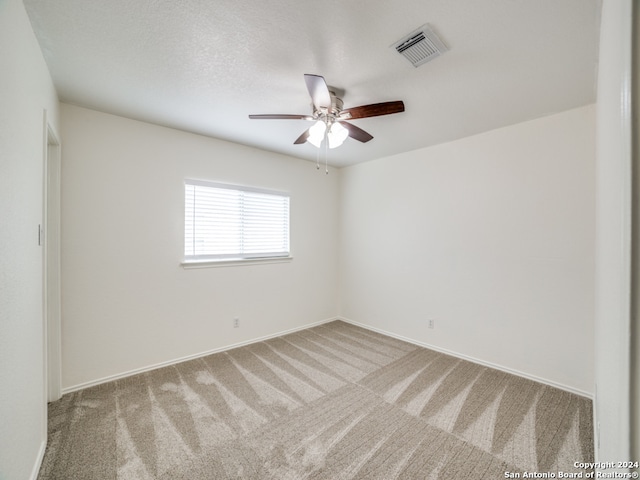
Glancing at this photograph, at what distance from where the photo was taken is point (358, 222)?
428 centimetres

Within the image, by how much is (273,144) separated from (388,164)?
1613 millimetres

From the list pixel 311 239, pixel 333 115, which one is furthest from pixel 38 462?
pixel 311 239

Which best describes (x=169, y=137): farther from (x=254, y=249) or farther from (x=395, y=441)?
(x=395, y=441)

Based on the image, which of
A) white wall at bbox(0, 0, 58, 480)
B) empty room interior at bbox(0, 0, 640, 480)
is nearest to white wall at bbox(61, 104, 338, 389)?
empty room interior at bbox(0, 0, 640, 480)

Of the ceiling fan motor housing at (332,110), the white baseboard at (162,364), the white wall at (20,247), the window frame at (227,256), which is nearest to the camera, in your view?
the white wall at (20,247)

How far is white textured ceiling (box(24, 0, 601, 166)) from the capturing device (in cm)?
140

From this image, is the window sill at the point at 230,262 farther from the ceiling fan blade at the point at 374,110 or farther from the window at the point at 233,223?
the ceiling fan blade at the point at 374,110

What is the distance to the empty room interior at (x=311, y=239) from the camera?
53.9 inches

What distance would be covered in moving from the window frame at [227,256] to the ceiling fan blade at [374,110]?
6.20ft

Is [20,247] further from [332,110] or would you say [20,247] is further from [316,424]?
[316,424]

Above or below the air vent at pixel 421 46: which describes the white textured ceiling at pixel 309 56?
above

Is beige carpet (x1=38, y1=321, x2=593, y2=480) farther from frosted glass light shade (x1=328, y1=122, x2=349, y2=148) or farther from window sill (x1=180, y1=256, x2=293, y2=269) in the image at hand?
frosted glass light shade (x1=328, y1=122, x2=349, y2=148)

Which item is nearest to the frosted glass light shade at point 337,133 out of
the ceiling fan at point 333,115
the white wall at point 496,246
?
the ceiling fan at point 333,115

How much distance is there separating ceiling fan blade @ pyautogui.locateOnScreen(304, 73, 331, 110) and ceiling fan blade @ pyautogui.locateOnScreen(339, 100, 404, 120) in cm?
18
